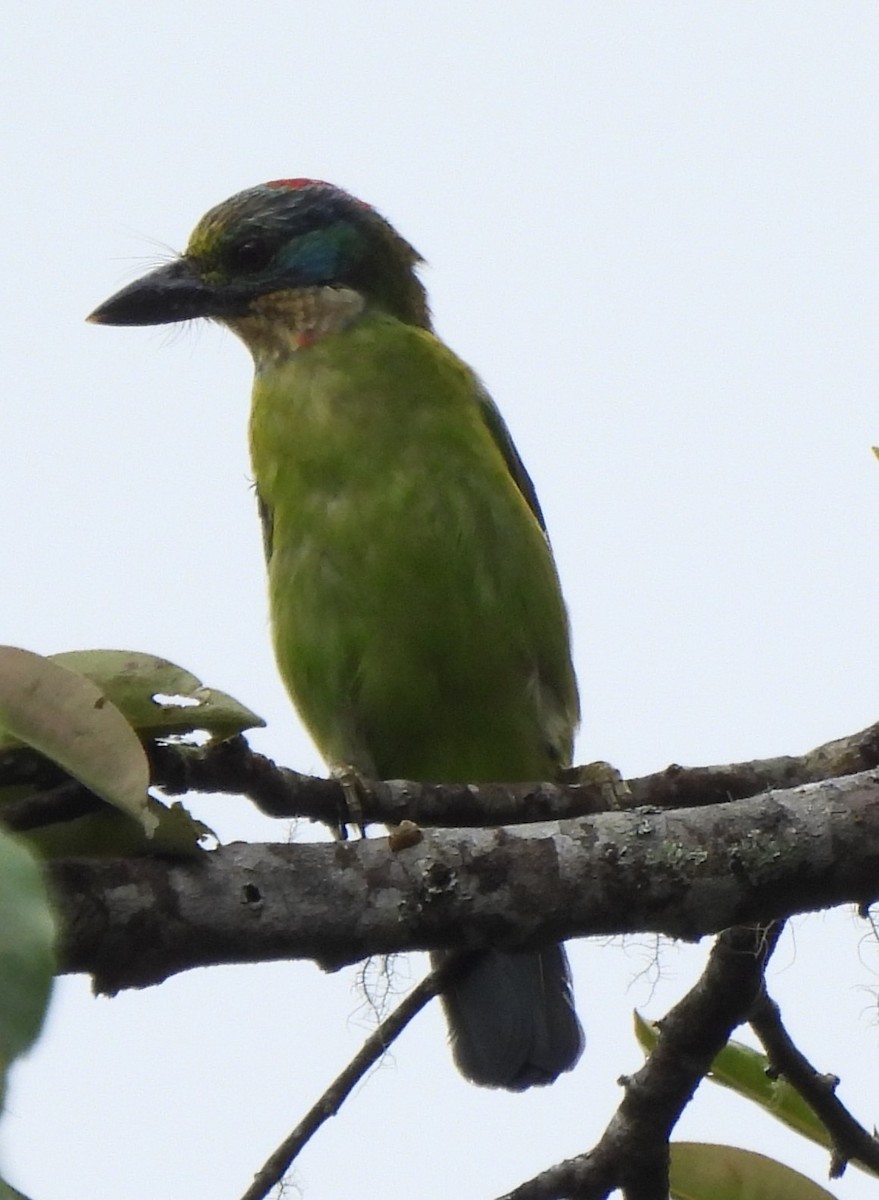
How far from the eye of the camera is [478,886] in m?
1.62

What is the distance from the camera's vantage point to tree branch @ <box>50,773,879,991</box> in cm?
143

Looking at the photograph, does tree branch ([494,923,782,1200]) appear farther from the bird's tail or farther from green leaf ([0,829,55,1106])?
green leaf ([0,829,55,1106])

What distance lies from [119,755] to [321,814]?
537 millimetres

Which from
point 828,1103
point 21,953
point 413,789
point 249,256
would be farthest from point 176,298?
point 21,953

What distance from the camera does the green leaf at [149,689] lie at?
1372 millimetres

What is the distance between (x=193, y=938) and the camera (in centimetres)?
145

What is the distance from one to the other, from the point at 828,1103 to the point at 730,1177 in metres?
0.16

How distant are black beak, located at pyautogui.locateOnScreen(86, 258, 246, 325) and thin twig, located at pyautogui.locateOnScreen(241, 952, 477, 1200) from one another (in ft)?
5.63

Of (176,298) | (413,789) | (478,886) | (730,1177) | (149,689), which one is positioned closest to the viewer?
(149,689)

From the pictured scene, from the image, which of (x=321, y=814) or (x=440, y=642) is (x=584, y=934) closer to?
(x=321, y=814)

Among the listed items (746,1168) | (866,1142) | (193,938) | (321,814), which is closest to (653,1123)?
(746,1168)

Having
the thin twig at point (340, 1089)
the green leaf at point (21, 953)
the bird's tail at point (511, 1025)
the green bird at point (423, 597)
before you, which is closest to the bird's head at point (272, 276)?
the green bird at point (423, 597)

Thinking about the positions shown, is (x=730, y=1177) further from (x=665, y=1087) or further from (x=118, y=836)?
(x=118, y=836)

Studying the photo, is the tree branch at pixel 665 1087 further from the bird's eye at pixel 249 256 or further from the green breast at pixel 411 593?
the bird's eye at pixel 249 256
